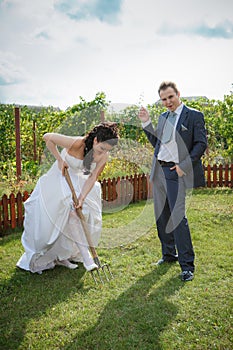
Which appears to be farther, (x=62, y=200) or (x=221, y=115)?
(x=221, y=115)

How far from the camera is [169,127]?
134 inches

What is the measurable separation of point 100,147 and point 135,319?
1.47 meters

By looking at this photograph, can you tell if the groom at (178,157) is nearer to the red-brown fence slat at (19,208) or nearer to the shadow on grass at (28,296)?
the shadow on grass at (28,296)

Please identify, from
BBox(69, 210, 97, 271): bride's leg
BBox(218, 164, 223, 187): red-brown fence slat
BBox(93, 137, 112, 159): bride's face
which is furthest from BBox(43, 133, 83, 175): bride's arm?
BBox(218, 164, 223, 187): red-brown fence slat

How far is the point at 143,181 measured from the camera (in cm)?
625

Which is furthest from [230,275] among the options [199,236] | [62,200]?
[62,200]

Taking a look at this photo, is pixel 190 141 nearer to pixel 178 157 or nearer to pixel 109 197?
pixel 178 157

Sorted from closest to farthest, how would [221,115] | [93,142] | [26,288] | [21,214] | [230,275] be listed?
1. [93,142]
2. [26,288]
3. [230,275]
4. [21,214]
5. [221,115]

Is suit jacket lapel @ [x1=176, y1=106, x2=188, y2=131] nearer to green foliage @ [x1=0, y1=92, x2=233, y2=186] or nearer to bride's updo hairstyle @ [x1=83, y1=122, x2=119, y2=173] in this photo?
green foliage @ [x1=0, y1=92, x2=233, y2=186]

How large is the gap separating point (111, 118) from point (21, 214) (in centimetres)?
275

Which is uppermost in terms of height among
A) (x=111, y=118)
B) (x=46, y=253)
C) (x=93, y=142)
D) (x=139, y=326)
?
(x=111, y=118)

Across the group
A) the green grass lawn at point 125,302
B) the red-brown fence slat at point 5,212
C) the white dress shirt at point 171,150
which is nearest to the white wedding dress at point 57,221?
the green grass lawn at point 125,302

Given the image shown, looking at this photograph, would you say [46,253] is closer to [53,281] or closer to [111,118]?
[53,281]

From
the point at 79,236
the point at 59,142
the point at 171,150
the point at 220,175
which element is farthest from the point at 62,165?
the point at 220,175
